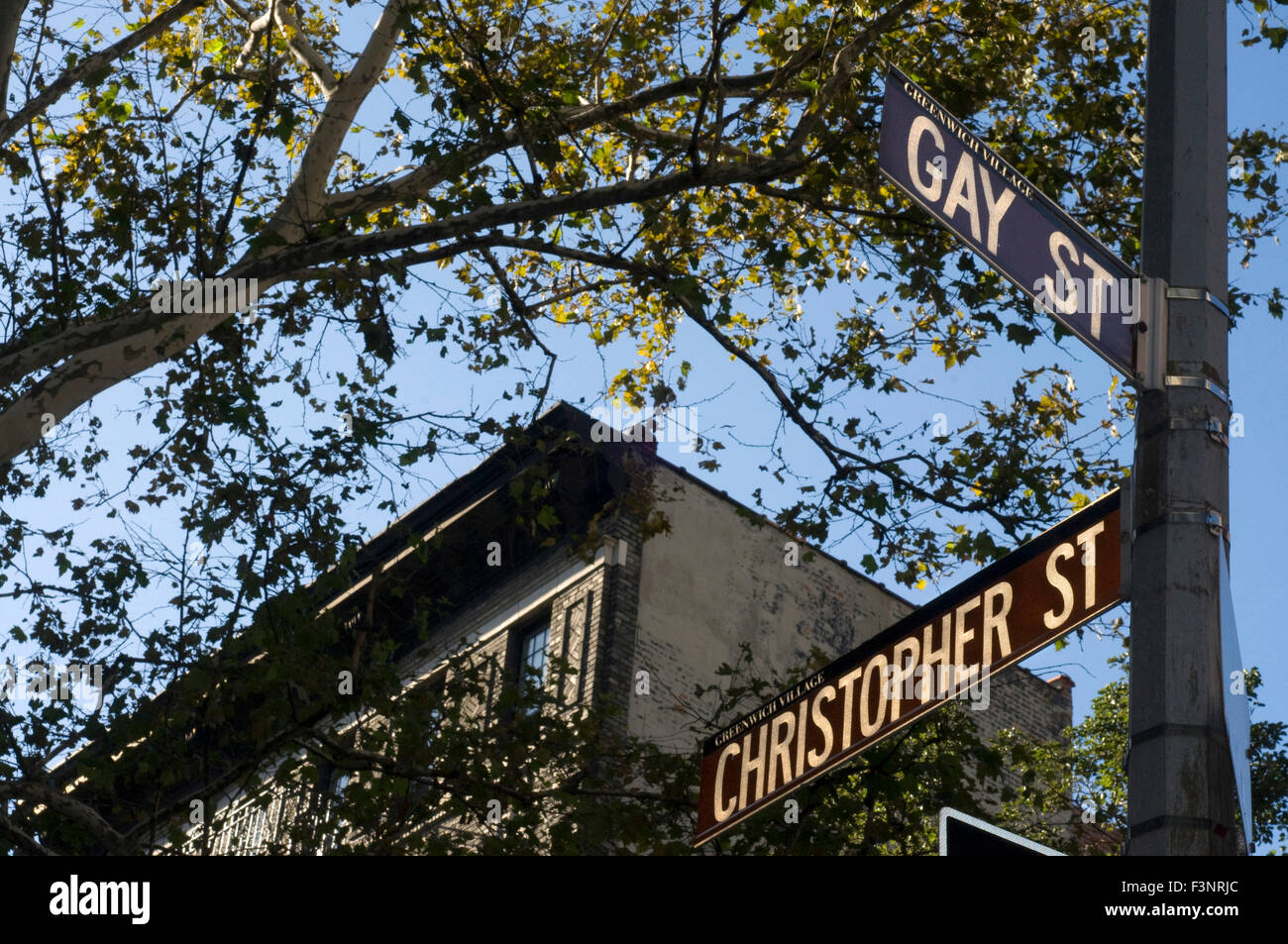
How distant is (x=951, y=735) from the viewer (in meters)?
13.4

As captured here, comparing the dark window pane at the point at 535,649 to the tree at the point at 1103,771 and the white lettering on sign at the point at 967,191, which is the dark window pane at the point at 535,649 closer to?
the tree at the point at 1103,771

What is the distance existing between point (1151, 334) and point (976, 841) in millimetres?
1531

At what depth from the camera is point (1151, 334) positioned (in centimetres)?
399

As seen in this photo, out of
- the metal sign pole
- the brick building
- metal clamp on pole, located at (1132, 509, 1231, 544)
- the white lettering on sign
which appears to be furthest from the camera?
the brick building

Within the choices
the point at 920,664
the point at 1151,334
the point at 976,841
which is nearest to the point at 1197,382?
the point at 1151,334

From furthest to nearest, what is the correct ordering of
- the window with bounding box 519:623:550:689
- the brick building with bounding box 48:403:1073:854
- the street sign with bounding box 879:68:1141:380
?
the window with bounding box 519:623:550:689 < the brick building with bounding box 48:403:1073:854 < the street sign with bounding box 879:68:1141:380

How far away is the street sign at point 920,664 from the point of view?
3941 millimetres

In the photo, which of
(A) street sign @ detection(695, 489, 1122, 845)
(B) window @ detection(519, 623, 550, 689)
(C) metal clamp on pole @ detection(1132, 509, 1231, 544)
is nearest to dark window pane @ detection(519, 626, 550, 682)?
(B) window @ detection(519, 623, 550, 689)

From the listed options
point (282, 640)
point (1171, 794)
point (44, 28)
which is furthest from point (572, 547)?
point (1171, 794)

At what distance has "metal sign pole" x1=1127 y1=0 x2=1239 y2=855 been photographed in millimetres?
3340

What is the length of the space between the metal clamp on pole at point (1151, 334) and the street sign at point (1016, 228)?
0.06 feet

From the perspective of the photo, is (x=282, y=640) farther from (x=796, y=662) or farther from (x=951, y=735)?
(x=796, y=662)

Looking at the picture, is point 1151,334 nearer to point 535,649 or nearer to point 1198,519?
point 1198,519

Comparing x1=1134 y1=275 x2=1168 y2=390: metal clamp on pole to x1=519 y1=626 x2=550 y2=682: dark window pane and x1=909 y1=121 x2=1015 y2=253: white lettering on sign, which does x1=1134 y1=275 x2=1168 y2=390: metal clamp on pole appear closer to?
x1=909 y1=121 x2=1015 y2=253: white lettering on sign
